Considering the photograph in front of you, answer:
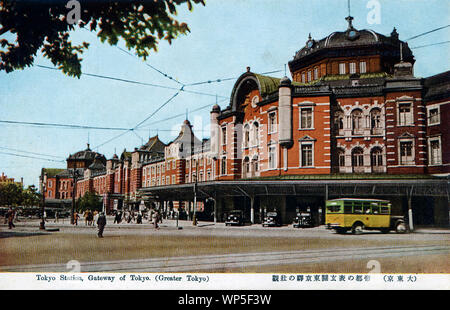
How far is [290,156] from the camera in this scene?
97.8 feet

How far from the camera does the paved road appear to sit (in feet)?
29.3

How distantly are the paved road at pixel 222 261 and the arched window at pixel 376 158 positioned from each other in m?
16.0

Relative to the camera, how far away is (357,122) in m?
28.8

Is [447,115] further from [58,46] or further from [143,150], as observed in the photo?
[143,150]

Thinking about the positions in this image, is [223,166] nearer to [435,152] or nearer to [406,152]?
[406,152]

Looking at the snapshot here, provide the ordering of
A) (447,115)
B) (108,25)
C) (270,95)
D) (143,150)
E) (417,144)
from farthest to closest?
(143,150)
(270,95)
(417,144)
(447,115)
(108,25)

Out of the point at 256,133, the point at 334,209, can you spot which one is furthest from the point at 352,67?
the point at 334,209

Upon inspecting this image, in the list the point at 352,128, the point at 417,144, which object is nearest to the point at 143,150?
the point at 352,128

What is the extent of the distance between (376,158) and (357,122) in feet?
10.4

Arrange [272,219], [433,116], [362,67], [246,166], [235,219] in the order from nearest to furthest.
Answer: [433,116]
[272,219]
[235,219]
[362,67]
[246,166]

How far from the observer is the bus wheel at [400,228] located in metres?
20.6

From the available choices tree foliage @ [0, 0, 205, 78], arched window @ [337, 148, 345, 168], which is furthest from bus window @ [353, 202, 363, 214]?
tree foliage @ [0, 0, 205, 78]

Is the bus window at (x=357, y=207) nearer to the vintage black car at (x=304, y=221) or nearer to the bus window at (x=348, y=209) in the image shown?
the bus window at (x=348, y=209)
